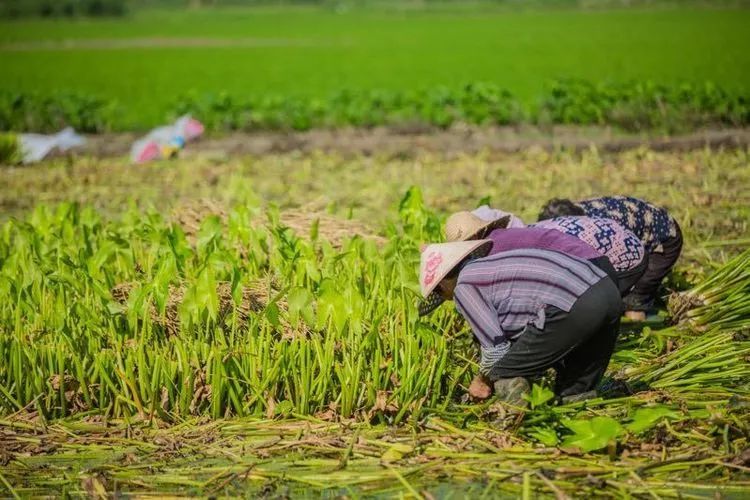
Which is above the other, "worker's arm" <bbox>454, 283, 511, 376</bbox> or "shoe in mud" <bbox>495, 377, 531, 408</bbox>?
"worker's arm" <bbox>454, 283, 511, 376</bbox>

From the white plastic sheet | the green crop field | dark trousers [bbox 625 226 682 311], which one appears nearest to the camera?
the green crop field

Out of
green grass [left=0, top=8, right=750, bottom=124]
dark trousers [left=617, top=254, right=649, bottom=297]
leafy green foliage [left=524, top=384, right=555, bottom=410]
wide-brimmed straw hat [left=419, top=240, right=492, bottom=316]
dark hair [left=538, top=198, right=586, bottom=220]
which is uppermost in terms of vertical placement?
wide-brimmed straw hat [left=419, top=240, right=492, bottom=316]

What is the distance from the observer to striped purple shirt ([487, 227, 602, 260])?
3.92 metres

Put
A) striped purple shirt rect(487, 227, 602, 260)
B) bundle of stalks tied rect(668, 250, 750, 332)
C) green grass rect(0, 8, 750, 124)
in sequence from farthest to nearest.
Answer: green grass rect(0, 8, 750, 124)
bundle of stalks tied rect(668, 250, 750, 332)
striped purple shirt rect(487, 227, 602, 260)

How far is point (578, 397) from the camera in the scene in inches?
155

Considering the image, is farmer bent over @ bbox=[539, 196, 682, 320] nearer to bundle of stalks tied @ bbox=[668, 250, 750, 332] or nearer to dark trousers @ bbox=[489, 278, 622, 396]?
bundle of stalks tied @ bbox=[668, 250, 750, 332]

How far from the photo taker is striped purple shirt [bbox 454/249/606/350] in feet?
12.2

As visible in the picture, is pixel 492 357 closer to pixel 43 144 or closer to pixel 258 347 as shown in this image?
pixel 258 347

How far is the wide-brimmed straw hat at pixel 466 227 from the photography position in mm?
4035

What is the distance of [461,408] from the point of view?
4078 mm

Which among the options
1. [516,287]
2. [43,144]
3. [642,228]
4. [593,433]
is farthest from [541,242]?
[43,144]

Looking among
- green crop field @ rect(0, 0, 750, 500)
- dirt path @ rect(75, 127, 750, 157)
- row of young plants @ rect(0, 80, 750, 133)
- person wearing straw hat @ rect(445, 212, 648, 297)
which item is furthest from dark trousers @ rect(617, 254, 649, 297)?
row of young plants @ rect(0, 80, 750, 133)

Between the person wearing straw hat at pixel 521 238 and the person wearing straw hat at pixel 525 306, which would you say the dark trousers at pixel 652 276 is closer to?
the person wearing straw hat at pixel 521 238

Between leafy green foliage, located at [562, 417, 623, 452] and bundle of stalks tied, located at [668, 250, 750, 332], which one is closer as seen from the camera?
leafy green foliage, located at [562, 417, 623, 452]
